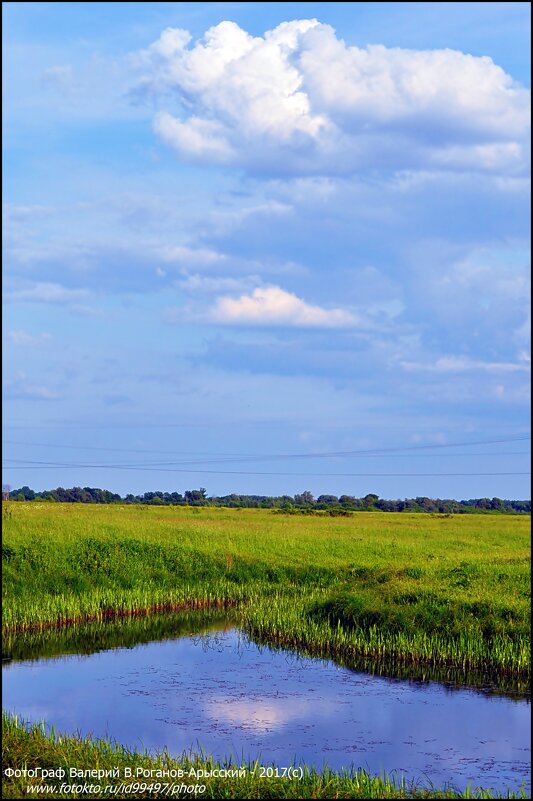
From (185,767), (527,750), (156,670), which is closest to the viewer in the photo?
(185,767)

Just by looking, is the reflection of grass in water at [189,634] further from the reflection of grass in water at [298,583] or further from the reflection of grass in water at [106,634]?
the reflection of grass in water at [298,583]

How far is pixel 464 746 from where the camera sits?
14000mm

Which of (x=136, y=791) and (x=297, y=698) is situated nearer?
(x=136, y=791)

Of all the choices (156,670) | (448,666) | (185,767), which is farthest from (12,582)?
(185,767)

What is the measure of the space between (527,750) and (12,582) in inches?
652

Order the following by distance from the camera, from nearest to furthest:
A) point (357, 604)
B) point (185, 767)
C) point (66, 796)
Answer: point (66, 796) < point (185, 767) < point (357, 604)

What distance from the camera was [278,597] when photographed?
26875 mm

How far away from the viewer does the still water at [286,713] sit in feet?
43.6

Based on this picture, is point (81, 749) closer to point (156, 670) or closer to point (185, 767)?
point (185, 767)

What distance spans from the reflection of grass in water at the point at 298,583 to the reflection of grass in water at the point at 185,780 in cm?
759

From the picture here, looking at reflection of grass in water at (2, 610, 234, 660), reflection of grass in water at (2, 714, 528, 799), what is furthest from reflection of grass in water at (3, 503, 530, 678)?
reflection of grass in water at (2, 714, 528, 799)

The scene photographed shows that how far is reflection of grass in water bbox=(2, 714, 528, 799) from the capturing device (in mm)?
10312

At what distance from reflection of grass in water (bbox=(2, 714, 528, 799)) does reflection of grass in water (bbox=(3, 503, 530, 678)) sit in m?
7.59

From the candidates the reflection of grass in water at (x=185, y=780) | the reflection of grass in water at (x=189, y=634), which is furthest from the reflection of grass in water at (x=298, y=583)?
the reflection of grass in water at (x=185, y=780)
